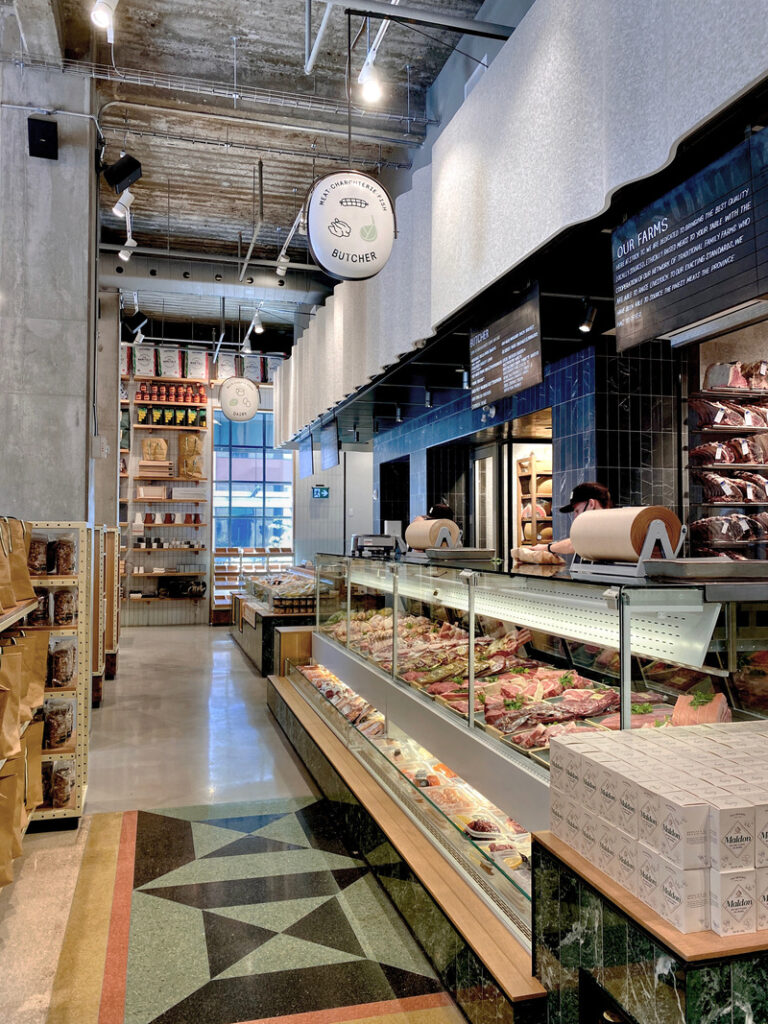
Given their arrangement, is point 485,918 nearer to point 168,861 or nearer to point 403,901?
point 403,901

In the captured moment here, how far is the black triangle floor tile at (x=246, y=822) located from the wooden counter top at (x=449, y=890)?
45cm

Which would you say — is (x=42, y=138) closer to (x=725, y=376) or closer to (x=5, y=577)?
(x=5, y=577)

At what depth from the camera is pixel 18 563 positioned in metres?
3.30

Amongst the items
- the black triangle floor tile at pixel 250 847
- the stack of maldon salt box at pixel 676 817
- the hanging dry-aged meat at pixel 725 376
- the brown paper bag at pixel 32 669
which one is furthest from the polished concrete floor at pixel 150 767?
the hanging dry-aged meat at pixel 725 376

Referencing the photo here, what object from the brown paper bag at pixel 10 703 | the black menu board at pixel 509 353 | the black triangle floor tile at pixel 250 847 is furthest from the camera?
the black menu board at pixel 509 353

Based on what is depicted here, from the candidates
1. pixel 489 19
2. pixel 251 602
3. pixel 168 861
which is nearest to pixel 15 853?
pixel 168 861

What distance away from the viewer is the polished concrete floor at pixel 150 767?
2.74 m

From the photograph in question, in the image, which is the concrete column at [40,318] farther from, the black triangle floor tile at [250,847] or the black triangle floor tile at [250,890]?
the black triangle floor tile at [250,890]

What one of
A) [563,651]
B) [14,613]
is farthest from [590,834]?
[14,613]

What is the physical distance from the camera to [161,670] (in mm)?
8633

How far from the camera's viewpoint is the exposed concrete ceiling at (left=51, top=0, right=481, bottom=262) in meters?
5.33

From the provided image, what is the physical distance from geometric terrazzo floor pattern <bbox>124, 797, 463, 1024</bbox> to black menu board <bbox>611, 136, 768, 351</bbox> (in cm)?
262

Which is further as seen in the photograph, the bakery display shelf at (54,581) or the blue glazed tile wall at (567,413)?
the blue glazed tile wall at (567,413)

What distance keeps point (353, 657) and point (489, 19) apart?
413 centimetres
